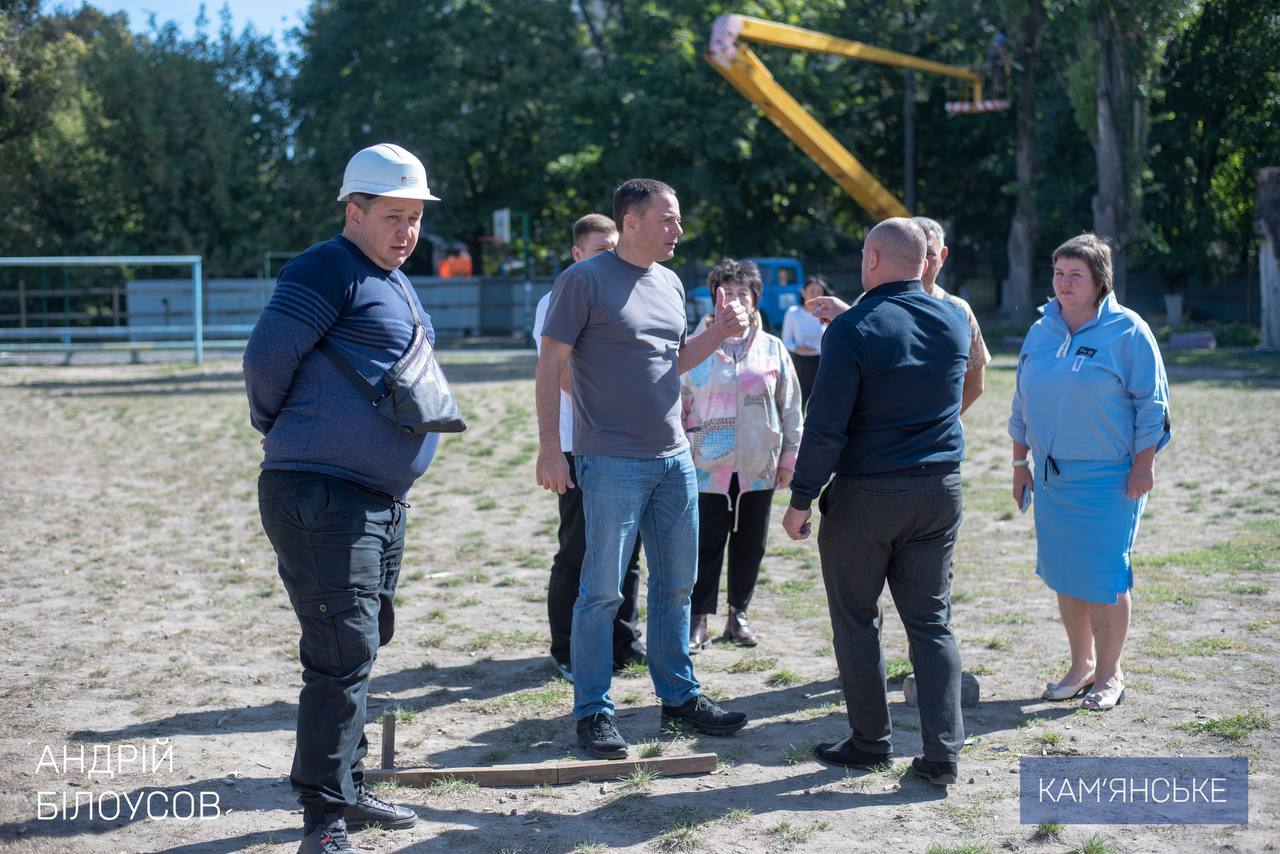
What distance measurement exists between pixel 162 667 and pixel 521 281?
102ft

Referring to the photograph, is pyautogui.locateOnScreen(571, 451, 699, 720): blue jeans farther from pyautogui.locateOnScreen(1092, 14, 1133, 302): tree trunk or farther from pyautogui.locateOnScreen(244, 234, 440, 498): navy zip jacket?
pyautogui.locateOnScreen(1092, 14, 1133, 302): tree trunk

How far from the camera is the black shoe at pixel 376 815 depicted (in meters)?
4.05

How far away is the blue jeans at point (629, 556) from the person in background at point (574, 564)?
46cm

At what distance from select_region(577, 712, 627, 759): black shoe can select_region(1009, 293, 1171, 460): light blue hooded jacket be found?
7.02 ft

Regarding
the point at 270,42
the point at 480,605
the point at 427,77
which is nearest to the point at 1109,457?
the point at 480,605

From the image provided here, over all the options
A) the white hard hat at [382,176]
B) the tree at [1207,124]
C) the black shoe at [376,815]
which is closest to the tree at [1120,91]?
the tree at [1207,124]

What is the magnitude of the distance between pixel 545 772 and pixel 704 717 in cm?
77

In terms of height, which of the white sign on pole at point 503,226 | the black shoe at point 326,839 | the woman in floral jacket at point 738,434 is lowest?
the black shoe at point 326,839

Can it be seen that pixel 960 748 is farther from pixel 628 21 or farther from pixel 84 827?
pixel 628 21

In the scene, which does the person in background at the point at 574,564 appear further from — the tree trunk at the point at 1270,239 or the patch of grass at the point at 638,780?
the tree trunk at the point at 1270,239

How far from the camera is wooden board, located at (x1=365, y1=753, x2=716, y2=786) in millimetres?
4461

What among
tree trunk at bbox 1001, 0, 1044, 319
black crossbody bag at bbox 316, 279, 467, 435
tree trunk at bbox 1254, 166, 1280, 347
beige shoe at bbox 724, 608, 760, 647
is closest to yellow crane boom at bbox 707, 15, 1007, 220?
tree trunk at bbox 1001, 0, 1044, 319

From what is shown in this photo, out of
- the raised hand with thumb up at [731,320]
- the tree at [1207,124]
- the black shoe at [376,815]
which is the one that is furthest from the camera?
the tree at [1207,124]

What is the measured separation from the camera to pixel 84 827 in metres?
4.05
